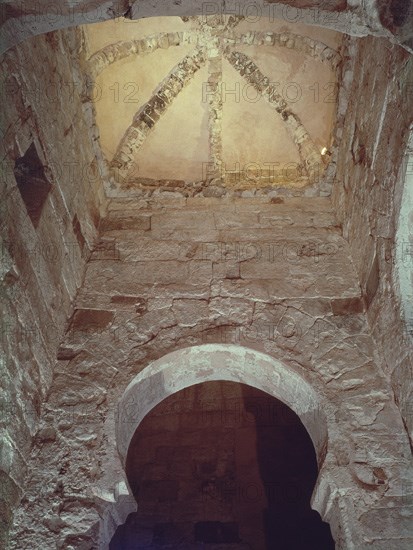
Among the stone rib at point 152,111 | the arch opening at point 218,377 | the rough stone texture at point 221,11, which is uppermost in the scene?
the stone rib at point 152,111

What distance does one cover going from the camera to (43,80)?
2.54 metres

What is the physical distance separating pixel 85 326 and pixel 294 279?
5.23ft

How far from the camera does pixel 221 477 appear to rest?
5.45 m

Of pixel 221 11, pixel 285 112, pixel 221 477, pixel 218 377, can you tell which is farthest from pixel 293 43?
pixel 221 477

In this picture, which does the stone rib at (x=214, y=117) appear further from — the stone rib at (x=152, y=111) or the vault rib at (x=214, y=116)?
the stone rib at (x=152, y=111)

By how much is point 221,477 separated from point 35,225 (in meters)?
4.45

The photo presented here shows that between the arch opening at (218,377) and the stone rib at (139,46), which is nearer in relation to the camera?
the arch opening at (218,377)

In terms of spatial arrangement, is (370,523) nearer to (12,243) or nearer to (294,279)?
(294,279)

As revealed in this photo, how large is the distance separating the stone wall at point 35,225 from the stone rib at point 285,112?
1.50 metres

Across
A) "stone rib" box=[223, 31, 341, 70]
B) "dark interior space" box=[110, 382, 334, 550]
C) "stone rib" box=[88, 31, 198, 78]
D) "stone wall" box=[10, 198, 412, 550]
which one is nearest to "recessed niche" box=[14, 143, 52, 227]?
"stone wall" box=[10, 198, 412, 550]

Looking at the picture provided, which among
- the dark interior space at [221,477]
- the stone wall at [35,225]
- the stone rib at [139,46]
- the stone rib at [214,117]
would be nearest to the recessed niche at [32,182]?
the stone wall at [35,225]

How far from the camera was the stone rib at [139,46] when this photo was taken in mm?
3457

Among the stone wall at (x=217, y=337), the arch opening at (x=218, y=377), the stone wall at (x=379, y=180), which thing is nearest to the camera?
the stone wall at (x=217, y=337)

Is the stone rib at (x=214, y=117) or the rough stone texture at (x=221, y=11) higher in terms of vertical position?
the stone rib at (x=214, y=117)
